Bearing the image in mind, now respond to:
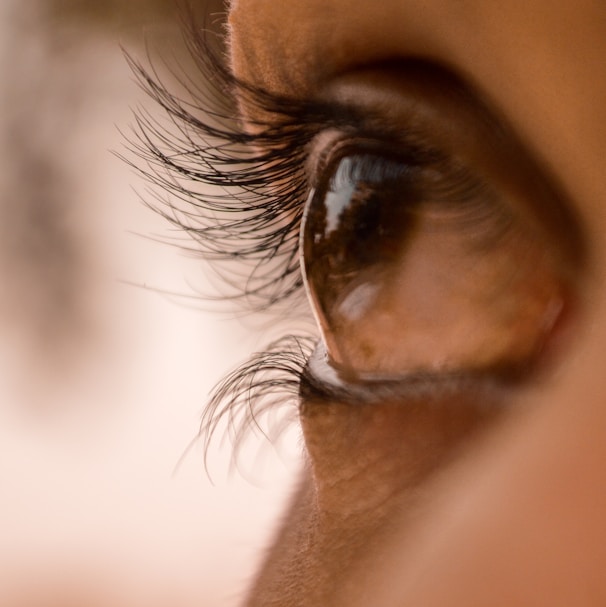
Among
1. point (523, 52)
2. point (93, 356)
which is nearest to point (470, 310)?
point (523, 52)

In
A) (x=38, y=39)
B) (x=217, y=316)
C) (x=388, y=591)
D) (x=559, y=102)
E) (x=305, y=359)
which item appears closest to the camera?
(x=559, y=102)

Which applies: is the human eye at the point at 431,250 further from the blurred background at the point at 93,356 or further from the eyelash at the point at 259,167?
the blurred background at the point at 93,356

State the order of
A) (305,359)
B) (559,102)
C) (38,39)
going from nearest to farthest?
(559,102), (305,359), (38,39)

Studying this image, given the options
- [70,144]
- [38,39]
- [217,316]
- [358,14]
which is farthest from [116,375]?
[358,14]

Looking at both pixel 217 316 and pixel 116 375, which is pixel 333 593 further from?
pixel 116 375

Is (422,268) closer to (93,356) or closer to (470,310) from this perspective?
(470,310)

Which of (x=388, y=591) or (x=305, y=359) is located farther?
(x=305, y=359)
